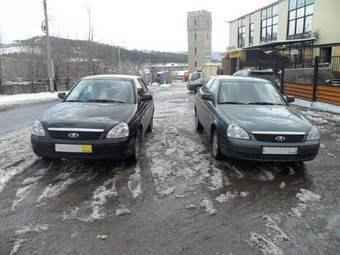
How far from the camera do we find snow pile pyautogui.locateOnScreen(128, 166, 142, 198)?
420 cm

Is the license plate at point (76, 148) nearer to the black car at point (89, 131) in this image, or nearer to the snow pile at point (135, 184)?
the black car at point (89, 131)

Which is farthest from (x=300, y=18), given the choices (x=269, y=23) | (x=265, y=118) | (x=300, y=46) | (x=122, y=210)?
(x=122, y=210)

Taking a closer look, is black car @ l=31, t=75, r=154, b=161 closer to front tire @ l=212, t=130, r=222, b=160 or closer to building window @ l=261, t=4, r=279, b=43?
front tire @ l=212, t=130, r=222, b=160

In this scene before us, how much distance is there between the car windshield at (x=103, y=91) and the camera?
594cm

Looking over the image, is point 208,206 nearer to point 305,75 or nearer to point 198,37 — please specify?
point 305,75

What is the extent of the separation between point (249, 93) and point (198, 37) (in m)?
71.4

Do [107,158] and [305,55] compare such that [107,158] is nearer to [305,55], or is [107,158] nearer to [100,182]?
[100,182]

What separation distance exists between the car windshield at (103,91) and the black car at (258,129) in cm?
172

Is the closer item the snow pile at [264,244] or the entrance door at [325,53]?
the snow pile at [264,244]

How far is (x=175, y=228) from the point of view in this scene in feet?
10.9

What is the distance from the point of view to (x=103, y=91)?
20.2ft

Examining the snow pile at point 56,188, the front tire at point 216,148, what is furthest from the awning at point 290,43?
the snow pile at point 56,188

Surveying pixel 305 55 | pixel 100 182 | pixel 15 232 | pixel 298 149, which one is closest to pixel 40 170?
pixel 100 182

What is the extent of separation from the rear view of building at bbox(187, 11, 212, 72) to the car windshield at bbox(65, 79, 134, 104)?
68.9 meters
